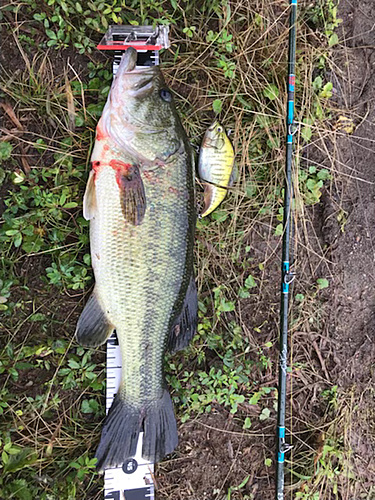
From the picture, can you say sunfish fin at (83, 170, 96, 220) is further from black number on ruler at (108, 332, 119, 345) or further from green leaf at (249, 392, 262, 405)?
green leaf at (249, 392, 262, 405)

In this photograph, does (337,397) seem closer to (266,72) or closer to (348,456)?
(348,456)

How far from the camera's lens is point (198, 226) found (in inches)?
104

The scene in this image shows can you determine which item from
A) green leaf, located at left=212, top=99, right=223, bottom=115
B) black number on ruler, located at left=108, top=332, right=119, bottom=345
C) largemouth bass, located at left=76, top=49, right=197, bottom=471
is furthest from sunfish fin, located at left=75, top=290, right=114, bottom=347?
green leaf, located at left=212, top=99, right=223, bottom=115

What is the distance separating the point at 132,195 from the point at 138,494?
1847 mm

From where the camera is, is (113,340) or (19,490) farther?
(113,340)

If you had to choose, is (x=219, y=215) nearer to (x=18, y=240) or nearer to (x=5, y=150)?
(x=18, y=240)

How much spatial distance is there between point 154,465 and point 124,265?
1.39m

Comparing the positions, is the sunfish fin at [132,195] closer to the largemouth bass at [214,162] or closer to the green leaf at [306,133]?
the largemouth bass at [214,162]

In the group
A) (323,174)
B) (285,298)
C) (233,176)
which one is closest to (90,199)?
(233,176)

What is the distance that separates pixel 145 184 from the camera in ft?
6.73

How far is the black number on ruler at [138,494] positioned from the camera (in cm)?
241

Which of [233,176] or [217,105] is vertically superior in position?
[217,105]

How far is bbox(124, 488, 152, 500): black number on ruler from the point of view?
241 centimetres

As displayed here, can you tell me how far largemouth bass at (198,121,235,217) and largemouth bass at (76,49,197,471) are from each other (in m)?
0.38
